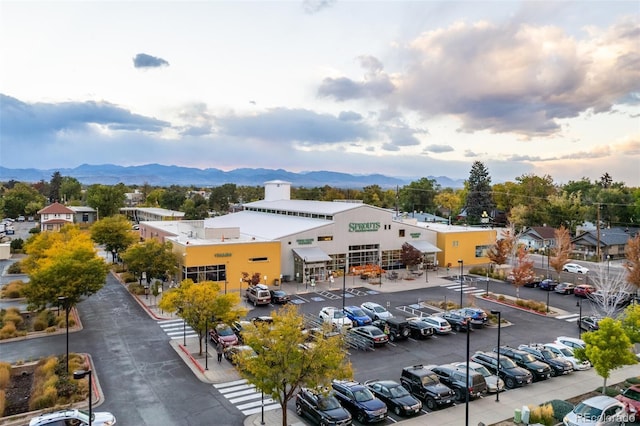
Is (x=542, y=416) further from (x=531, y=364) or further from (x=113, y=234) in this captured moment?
(x=113, y=234)

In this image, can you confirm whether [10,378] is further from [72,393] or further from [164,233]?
[164,233]

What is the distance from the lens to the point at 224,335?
27.2 meters

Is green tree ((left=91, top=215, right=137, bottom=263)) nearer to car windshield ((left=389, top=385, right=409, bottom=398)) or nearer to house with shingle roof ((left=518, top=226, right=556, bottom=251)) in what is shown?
car windshield ((left=389, top=385, right=409, bottom=398))

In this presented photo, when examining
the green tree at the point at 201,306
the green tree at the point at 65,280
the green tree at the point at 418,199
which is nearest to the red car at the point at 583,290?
the green tree at the point at 201,306

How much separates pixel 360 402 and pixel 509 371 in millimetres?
8787

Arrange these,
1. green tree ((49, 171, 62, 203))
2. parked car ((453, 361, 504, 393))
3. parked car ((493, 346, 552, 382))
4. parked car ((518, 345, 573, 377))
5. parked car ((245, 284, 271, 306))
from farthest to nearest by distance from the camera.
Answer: green tree ((49, 171, 62, 203)) → parked car ((245, 284, 271, 306)) → parked car ((518, 345, 573, 377)) → parked car ((493, 346, 552, 382)) → parked car ((453, 361, 504, 393))

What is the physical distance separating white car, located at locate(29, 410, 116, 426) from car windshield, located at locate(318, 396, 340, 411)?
8343mm

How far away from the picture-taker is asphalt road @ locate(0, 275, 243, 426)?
61.9ft

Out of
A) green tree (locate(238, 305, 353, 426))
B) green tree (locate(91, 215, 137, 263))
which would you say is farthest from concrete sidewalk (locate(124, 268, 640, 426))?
green tree (locate(91, 215, 137, 263))

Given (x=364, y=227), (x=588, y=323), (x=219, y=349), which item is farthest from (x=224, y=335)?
(x=364, y=227)

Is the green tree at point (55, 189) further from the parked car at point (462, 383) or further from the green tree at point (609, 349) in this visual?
the green tree at point (609, 349)

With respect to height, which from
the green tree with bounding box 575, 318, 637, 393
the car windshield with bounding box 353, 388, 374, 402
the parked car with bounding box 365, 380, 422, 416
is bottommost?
the parked car with bounding box 365, 380, 422, 416

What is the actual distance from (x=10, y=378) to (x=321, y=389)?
1699 centimetres

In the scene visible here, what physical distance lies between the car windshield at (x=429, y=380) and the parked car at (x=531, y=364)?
19.4 feet
